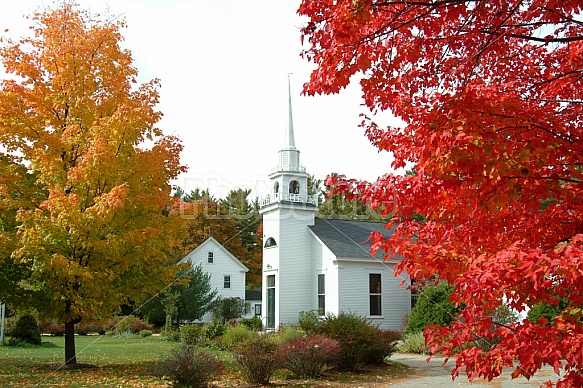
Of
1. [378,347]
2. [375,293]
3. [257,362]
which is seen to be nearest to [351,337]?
[378,347]

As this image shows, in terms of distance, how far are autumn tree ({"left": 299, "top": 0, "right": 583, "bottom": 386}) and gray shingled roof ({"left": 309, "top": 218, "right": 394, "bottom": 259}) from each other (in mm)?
20060

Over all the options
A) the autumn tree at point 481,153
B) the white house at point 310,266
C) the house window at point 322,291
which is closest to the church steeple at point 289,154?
the white house at point 310,266

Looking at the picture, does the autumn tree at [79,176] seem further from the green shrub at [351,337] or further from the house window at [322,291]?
the house window at [322,291]

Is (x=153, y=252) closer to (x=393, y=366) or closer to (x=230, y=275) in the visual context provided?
(x=393, y=366)

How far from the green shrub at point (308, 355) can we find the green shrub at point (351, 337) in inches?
45.6

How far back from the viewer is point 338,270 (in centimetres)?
2591

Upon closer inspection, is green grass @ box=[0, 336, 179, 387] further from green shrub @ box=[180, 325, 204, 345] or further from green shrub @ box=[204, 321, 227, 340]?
green shrub @ box=[204, 321, 227, 340]

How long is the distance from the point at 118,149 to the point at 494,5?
10537mm

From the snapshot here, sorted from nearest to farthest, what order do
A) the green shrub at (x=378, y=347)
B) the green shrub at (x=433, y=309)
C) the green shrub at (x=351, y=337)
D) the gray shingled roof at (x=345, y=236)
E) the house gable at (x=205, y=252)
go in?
1. the green shrub at (x=351, y=337)
2. the green shrub at (x=378, y=347)
3. the green shrub at (x=433, y=309)
4. the gray shingled roof at (x=345, y=236)
5. the house gable at (x=205, y=252)

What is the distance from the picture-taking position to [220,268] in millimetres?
43312

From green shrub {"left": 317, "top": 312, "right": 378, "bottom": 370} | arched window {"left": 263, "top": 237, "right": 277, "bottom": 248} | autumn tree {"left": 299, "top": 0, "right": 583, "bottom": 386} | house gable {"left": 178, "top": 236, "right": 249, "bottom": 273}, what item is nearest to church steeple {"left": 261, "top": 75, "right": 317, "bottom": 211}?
arched window {"left": 263, "top": 237, "right": 277, "bottom": 248}

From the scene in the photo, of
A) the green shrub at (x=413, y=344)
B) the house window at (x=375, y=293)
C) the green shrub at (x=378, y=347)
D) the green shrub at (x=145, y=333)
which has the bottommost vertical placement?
the green shrub at (x=145, y=333)

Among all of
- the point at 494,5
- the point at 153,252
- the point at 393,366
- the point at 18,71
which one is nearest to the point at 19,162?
the point at 18,71

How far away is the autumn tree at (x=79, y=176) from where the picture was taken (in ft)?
40.2
